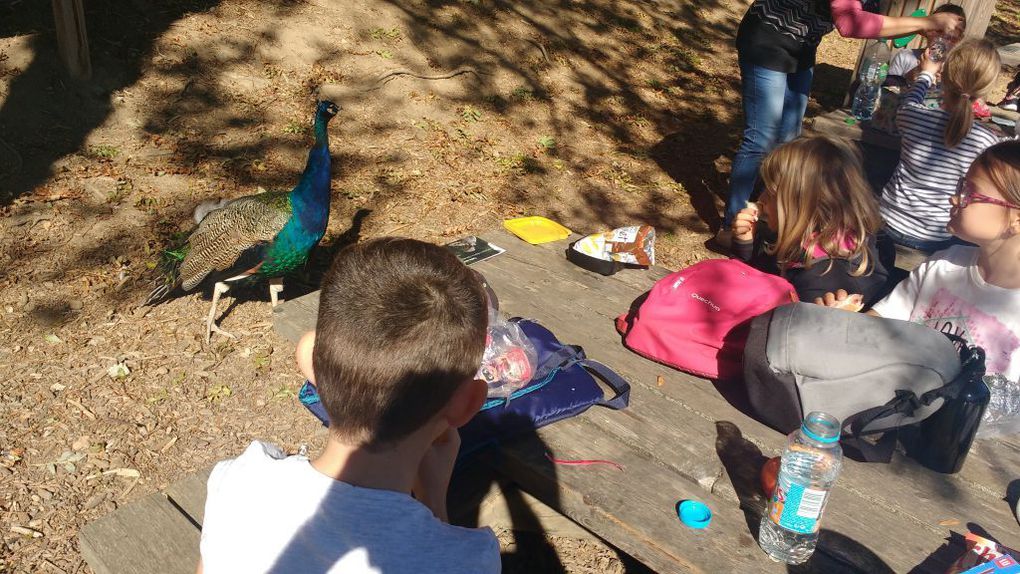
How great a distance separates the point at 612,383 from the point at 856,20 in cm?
294

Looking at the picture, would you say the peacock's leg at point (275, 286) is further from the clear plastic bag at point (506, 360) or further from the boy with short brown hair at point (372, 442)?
the boy with short brown hair at point (372, 442)

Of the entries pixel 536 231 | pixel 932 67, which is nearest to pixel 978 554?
pixel 536 231

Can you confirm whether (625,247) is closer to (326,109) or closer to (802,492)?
(802,492)

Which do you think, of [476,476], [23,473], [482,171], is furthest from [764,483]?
[482,171]

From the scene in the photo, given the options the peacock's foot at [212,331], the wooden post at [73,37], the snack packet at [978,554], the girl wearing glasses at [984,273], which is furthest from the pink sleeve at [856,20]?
the wooden post at [73,37]

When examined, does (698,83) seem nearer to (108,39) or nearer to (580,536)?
(108,39)

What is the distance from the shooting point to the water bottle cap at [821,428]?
81.7 inches

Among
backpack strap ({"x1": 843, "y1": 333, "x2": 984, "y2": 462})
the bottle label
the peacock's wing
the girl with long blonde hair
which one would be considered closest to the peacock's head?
the peacock's wing

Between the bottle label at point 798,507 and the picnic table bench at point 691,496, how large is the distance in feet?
0.39

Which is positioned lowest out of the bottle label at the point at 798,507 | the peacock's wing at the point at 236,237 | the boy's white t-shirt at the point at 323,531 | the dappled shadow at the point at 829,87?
the dappled shadow at the point at 829,87

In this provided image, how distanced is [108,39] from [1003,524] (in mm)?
6668

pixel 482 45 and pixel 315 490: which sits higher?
pixel 315 490

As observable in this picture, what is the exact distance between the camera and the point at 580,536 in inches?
131

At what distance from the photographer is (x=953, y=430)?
7.89 ft
